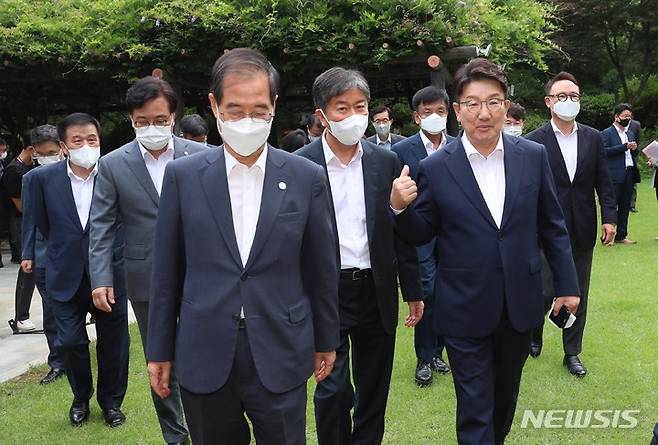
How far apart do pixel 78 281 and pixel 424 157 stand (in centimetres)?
262

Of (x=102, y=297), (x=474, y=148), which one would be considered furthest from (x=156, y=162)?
(x=474, y=148)

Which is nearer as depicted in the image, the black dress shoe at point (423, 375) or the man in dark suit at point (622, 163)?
the black dress shoe at point (423, 375)

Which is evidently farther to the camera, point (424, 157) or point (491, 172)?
point (424, 157)

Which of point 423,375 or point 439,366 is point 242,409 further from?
point 439,366

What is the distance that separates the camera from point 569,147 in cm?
507

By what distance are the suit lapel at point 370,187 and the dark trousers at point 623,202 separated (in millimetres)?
8514

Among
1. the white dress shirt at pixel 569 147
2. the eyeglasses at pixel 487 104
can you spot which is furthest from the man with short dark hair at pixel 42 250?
the white dress shirt at pixel 569 147

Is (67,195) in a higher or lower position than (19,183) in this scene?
higher

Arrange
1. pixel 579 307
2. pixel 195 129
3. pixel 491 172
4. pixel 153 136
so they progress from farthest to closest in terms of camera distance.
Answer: pixel 195 129 → pixel 579 307 → pixel 153 136 → pixel 491 172

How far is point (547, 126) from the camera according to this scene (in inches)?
201

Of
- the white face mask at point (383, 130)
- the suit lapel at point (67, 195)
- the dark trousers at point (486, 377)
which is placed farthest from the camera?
the white face mask at point (383, 130)

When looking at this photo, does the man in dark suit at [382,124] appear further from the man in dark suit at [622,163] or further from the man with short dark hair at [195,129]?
the man in dark suit at [622,163]

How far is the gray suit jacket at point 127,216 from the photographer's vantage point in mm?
3910

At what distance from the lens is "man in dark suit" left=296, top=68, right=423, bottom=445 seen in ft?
11.9
